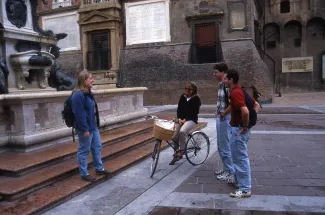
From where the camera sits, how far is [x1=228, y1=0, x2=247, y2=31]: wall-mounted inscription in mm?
18531

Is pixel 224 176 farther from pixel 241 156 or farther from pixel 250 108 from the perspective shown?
pixel 250 108

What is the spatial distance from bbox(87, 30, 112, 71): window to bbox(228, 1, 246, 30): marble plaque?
310 inches

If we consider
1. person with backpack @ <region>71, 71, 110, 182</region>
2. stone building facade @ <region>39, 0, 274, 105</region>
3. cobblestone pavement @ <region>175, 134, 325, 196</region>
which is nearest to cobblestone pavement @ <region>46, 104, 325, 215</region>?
cobblestone pavement @ <region>175, 134, 325, 196</region>

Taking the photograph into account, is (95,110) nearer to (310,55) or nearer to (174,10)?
(174,10)

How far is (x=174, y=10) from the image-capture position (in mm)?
19625

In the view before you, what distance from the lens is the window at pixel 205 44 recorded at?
19016 mm

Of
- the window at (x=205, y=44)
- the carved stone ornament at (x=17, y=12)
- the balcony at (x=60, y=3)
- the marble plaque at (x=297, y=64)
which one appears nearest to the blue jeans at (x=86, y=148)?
the carved stone ornament at (x=17, y=12)

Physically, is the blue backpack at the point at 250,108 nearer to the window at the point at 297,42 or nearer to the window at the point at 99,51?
the window at the point at 99,51

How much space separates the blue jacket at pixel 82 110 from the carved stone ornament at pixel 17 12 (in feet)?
13.0

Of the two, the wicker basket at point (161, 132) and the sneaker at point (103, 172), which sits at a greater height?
the wicker basket at point (161, 132)

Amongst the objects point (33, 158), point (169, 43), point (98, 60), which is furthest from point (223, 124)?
point (98, 60)

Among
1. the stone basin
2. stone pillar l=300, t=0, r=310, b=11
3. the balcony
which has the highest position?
stone pillar l=300, t=0, r=310, b=11

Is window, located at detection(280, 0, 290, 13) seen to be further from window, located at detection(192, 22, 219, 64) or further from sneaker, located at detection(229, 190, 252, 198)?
sneaker, located at detection(229, 190, 252, 198)

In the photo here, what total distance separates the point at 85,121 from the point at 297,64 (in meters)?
28.9
